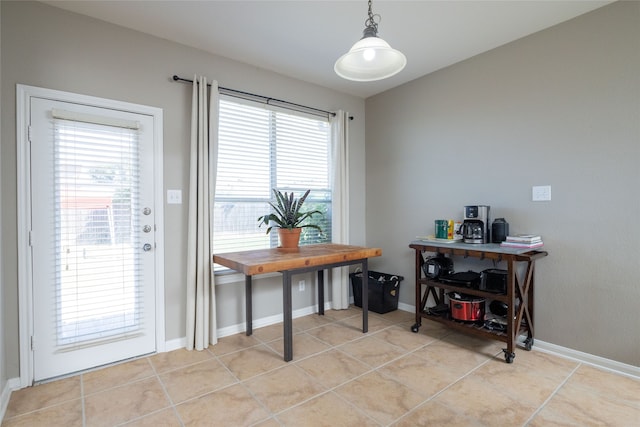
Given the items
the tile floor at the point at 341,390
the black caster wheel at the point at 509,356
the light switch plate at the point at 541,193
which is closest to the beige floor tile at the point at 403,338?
the tile floor at the point at 341,390

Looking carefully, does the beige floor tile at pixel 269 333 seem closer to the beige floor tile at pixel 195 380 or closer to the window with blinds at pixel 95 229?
the beige floor tile at pixel 195 380

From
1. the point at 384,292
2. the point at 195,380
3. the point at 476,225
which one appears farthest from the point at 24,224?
the point at 476,225

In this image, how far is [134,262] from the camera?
2.60 meters

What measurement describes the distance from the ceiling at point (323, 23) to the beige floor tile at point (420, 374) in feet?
8.58

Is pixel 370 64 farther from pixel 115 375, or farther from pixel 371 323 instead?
pixel 115 375

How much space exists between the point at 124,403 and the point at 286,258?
1384mm

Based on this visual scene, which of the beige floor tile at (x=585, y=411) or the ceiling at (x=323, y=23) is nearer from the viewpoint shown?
the beige floor tile at (x=585, y=411)

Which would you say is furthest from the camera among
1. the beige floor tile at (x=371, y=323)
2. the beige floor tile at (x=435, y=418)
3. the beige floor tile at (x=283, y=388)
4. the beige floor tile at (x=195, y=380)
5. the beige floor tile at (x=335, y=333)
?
the beige floor tile at (x=371, y=323)

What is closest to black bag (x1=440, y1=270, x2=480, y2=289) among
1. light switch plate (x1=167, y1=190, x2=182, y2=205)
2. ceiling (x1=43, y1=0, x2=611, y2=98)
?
ceiling (x1=43, y1=0, x2=611, y2=98)

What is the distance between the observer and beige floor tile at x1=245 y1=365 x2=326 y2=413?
202cm

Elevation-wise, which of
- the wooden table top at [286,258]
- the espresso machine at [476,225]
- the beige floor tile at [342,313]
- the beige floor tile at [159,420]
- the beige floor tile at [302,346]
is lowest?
the beige floor tile at [159,420]

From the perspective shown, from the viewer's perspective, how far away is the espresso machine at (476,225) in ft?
9.32

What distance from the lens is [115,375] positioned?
7.76 ft

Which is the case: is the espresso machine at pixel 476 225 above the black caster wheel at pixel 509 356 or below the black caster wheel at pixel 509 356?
above
